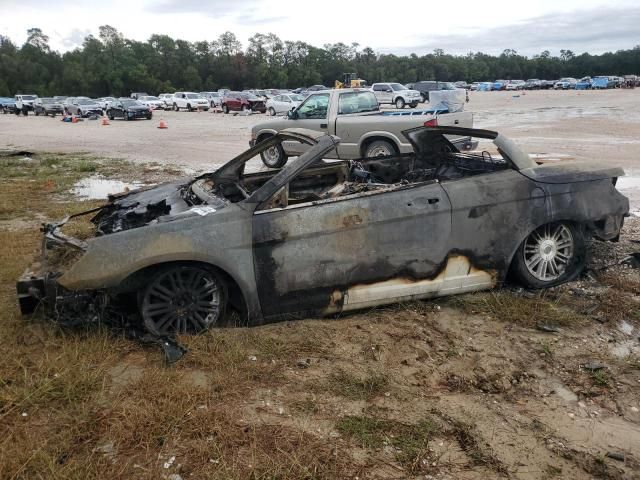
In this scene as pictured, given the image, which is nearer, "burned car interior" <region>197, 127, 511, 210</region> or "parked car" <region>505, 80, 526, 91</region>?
"burned car interior" <region>197, 127, 511, 210</region>

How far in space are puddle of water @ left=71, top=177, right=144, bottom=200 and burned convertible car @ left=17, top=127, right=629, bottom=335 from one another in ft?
19.3

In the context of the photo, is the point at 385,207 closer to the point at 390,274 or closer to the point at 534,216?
the point at 390,274

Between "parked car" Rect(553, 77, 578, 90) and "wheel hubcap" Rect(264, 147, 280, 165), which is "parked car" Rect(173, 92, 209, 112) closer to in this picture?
"wheel hubcap" Rect(264, 147, 280, 165)

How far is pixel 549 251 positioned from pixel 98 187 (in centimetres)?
937

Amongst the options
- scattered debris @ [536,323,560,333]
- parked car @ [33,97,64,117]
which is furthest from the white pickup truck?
parked car @ [33,97,64,117]

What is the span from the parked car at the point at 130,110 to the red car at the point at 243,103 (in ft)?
18.7

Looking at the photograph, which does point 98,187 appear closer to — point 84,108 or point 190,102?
point 84,108

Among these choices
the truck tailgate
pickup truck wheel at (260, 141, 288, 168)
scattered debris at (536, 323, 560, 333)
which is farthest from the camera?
pickup truck wheel at (260, 141, 288, 168)

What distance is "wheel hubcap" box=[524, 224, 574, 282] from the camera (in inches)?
181

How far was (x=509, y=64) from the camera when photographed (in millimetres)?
122938

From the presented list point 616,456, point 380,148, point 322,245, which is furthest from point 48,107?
point 616,456

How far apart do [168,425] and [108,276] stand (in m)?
1.24

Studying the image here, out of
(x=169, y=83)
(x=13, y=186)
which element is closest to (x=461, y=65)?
(x=169, y=83)

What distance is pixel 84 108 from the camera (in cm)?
3888
